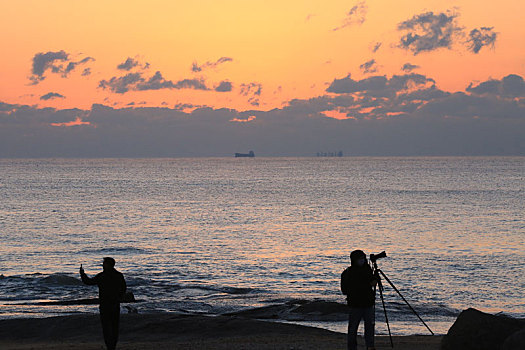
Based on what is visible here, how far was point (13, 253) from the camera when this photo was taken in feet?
143

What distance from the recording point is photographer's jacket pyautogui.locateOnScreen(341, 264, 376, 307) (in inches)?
504

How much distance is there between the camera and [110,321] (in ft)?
46.6

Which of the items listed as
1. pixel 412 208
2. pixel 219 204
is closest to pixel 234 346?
pixel 412 208

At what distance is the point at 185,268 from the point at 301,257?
747 cm

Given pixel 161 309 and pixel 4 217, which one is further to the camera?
pixel 4 217

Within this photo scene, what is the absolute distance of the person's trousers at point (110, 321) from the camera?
555 inches

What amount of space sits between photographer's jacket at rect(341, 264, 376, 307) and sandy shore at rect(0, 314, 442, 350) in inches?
165

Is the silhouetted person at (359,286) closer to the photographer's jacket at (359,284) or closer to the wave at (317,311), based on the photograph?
the photographer's jacket at (359,284)

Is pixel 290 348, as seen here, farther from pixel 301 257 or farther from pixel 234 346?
pixel 301 257

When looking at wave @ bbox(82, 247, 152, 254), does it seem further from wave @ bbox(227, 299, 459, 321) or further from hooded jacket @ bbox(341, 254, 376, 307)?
hooded jacket @ bbox(341, 254, 376, 307)

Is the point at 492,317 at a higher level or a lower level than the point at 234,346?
higher

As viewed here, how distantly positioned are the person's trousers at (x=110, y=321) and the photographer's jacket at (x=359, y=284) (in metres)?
4.76

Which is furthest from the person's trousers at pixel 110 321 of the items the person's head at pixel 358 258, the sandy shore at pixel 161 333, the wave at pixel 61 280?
the wave at pixel 61 280

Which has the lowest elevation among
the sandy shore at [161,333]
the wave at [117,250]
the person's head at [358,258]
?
the wave at [117,250]
